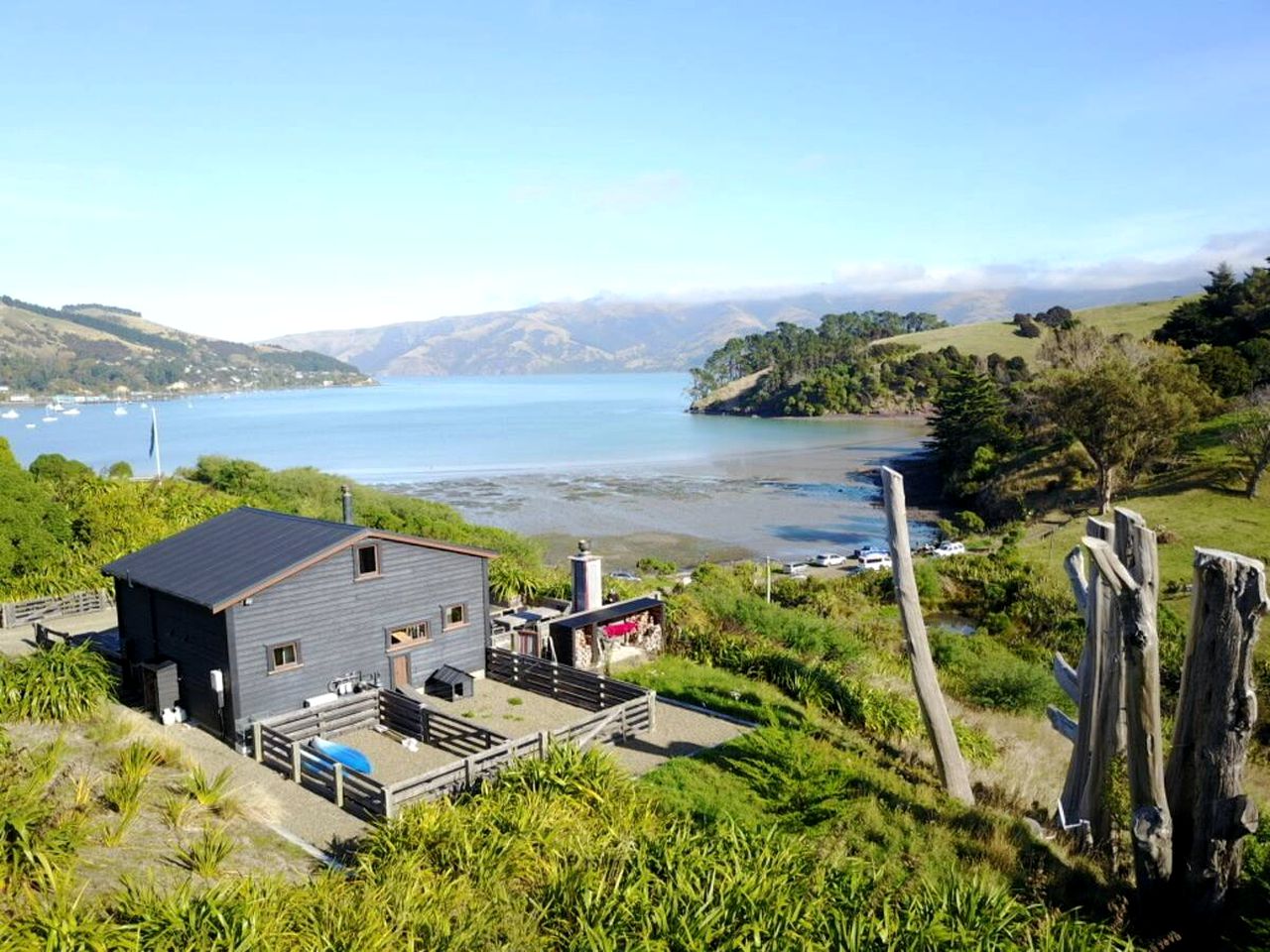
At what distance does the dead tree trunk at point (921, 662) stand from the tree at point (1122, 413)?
126 feet

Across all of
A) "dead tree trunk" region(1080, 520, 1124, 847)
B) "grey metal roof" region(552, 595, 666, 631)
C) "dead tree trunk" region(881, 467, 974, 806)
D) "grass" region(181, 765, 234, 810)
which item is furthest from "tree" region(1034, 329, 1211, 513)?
"grass" region(181, 765, 234, 810)

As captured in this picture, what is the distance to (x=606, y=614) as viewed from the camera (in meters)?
22.2

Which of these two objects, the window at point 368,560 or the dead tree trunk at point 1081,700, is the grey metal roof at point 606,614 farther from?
the dead tree trunk at point 1081,700

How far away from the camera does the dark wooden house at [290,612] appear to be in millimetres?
16938

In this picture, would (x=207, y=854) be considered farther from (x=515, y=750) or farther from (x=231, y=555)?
(x=231, y=555)

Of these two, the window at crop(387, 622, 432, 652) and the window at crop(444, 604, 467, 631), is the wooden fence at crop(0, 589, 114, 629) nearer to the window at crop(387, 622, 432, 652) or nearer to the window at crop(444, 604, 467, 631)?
the window at crop(387, 622, 432, 652)

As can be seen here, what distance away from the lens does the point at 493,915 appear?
9.49 metres

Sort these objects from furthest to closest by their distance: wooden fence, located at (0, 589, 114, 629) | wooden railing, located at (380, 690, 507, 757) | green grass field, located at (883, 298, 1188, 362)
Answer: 1. green grass field, located at (883, 298, 1188, 362)
2. wooden fence, located at (0, 589, 114, 629)
3. wooden railing, located at (380, 690, 507, 757)

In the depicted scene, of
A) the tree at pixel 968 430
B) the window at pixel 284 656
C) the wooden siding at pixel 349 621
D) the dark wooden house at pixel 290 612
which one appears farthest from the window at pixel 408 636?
the tree at pixel 968 430

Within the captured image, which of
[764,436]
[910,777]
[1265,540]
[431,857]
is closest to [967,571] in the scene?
[1265,540]

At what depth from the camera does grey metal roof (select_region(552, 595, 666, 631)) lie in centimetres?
2162

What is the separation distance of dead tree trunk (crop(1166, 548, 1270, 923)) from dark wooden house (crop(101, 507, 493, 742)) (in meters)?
14.1

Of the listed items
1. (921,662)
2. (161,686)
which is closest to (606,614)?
(921,662)

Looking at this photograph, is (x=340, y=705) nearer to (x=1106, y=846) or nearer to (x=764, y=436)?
(x=1106, y=846)
